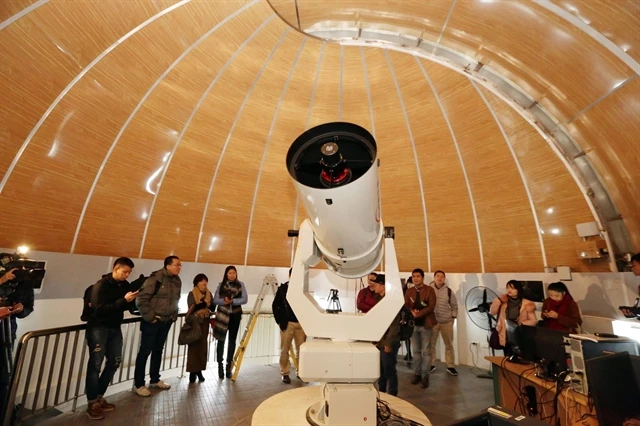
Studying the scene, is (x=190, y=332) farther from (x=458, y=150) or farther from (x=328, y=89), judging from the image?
(x=458, y=150)

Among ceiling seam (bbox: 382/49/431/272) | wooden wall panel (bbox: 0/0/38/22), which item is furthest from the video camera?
ceiling seam (bbox: 382/49/431/272)

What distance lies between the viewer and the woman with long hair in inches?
240

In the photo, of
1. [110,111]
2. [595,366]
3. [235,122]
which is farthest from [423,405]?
[110,111]

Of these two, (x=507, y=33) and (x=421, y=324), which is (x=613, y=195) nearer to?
(x=507, y=33)

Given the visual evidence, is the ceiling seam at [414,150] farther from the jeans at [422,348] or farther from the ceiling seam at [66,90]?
the ceiling seam at [66,90]

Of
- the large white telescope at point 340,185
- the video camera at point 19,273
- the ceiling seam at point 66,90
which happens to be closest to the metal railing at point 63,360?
the video camera at point 19,273

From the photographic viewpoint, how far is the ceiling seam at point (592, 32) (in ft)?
12.8

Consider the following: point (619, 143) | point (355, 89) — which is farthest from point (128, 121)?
point (619, 143)

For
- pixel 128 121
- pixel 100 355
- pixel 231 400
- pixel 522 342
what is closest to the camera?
pixel 522 342

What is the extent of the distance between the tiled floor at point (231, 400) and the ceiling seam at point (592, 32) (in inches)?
202

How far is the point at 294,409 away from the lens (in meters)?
2.95

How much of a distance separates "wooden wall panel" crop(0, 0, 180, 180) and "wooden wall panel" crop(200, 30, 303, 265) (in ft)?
8.99

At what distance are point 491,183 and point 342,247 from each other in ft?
22.8

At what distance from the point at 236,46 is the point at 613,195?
8.07m
